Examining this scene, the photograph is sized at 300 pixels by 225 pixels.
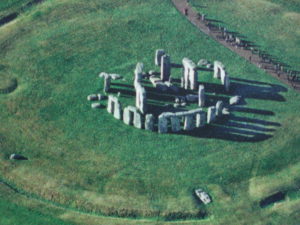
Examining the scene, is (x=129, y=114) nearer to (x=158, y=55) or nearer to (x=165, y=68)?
(x=165, y=68)

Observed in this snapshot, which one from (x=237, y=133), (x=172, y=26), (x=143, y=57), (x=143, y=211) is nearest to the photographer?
(x=143, y=211)

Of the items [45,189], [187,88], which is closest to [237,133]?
[187,88]

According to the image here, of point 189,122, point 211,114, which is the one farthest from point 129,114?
point 211,114

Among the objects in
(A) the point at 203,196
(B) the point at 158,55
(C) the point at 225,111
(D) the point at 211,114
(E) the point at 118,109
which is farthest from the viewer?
(B) the point at 158,55

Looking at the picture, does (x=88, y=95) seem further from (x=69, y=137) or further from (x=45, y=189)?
(x=45, y=189)

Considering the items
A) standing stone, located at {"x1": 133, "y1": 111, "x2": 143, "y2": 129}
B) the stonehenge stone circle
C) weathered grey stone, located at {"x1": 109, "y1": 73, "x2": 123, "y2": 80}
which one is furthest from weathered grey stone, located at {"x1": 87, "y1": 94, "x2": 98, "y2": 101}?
standing stone, located at {"x1": 133, "y1": 111, "x2": 143, "y2": 129}

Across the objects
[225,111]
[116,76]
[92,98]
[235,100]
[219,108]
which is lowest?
[225,111]
